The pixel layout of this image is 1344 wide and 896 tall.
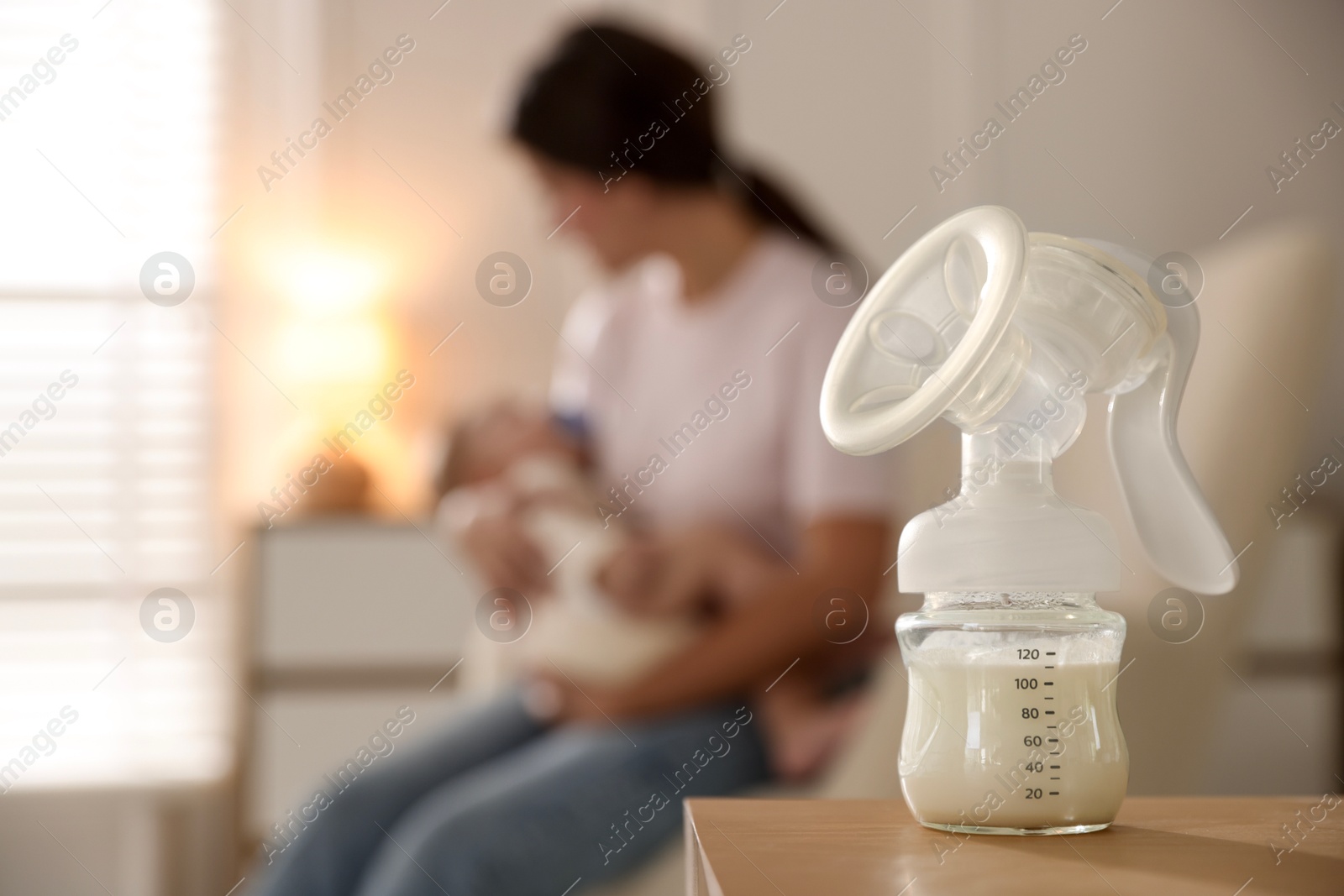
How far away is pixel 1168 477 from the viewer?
466 mm

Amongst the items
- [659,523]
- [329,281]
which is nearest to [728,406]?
[659,523]

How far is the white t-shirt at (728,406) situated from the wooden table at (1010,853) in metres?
0.64

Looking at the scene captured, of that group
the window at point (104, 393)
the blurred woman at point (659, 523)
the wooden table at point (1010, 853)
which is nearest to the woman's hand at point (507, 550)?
the blurred woman at point (659, 523)

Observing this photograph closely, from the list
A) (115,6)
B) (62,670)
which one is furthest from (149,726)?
(115,6)

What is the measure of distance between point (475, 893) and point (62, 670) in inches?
62.3

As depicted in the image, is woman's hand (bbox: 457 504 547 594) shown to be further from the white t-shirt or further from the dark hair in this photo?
the dark hair

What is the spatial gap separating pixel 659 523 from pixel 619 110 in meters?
0.47

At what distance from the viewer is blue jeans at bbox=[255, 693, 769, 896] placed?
0.94 meters

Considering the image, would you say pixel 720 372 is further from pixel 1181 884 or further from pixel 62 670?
pixel 62 670

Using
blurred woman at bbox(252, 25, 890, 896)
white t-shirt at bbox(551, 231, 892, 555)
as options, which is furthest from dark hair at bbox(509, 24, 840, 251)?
white t-shirt at bbox(551, 231, 892, 555)

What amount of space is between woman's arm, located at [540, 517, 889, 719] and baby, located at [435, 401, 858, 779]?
14mm

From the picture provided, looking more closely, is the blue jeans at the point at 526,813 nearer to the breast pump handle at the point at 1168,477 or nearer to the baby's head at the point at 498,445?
the baby's head at the point at 498,445

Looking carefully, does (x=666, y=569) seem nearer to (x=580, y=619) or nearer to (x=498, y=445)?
(x=580, y=619)

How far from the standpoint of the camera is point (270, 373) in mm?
2277
